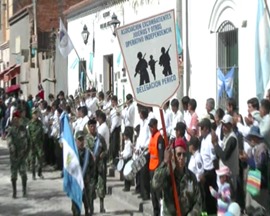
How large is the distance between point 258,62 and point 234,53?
6.22 ft

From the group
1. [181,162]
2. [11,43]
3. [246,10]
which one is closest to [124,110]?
[246,10]

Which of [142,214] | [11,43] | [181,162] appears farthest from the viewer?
[11,43]

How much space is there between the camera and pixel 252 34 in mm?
13477

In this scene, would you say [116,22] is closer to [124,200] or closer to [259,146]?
[124,200]

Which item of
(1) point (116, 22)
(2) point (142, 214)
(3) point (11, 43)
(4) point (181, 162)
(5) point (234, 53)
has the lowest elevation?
(2) point (142, 214)

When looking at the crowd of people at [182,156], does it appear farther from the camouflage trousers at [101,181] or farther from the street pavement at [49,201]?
the street pavement at [49,201]

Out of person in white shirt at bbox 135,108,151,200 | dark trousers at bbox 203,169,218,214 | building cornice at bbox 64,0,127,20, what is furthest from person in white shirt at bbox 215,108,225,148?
building cornice at bbox 64,0,127,20

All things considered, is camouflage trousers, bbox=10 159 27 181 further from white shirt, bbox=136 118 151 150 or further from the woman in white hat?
the woman in white hat

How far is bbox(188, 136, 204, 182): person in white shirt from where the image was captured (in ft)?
34.6

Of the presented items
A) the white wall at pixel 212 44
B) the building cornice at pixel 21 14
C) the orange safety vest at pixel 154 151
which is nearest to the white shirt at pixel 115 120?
the white wall at pixel 212 44

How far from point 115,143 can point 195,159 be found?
20.1ft

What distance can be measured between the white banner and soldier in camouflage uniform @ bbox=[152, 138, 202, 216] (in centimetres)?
70

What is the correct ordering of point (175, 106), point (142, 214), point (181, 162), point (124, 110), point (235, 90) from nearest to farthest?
Answer: point (181, 162)
point (142, 214)
point (175, 106)
point (235, 90)
point (124, 110)

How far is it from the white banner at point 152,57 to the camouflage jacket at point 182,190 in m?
0.83
